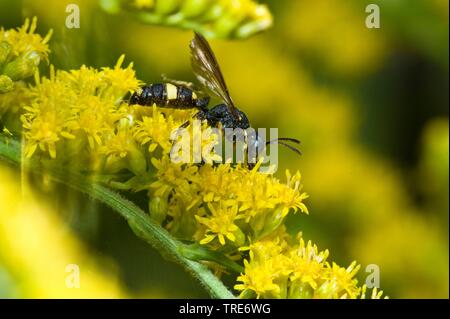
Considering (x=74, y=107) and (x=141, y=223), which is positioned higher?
(x=74, y=107)

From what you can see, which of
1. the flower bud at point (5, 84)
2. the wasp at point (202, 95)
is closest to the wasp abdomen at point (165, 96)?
the wasp at point (202, 95)

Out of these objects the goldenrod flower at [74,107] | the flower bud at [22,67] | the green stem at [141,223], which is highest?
the flower bud at [22,67]

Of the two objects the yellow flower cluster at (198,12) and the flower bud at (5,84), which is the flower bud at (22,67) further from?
the yellow flower cluster at (198,12)

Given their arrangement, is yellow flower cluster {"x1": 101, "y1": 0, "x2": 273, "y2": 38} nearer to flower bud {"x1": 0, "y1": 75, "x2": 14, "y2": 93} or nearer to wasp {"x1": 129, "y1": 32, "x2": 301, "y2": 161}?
wasp {"x1": 129, "y1": 32, "x2": 301, "y2": 161}

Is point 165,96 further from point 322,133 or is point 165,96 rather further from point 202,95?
point 322,133

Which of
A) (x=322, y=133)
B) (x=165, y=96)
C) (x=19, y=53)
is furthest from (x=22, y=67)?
(x=322, y=133)

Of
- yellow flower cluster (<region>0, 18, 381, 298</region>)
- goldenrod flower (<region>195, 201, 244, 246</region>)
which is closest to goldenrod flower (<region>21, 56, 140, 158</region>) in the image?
yellow flower cluster (<region>0, 18, 381, 298</region>)

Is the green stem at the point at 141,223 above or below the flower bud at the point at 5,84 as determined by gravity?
below
